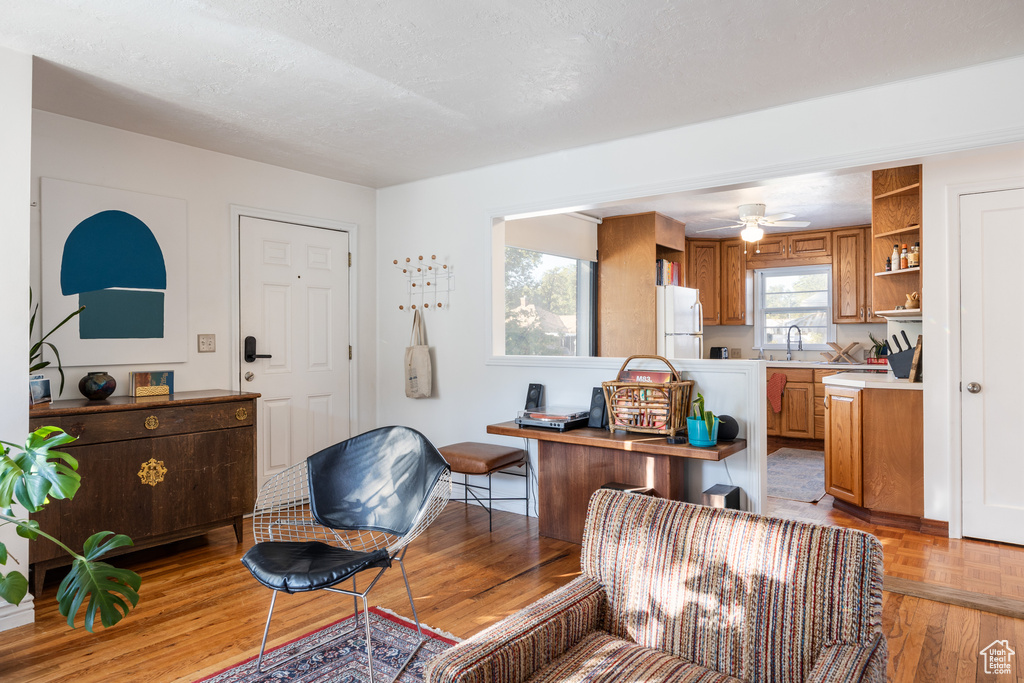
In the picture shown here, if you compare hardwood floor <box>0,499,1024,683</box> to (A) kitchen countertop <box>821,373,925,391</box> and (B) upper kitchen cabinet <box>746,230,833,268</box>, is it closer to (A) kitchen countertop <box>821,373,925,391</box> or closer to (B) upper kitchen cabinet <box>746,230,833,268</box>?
(A) kitchen countertop <box>821,373,925,391</box>

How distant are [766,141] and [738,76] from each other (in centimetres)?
54

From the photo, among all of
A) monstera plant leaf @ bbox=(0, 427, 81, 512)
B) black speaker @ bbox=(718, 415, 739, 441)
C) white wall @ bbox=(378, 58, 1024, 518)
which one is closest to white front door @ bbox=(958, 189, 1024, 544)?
white wall @ bbox=(378, 58, 1024, 518)

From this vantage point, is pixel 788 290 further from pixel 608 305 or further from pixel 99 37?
pixel 99 37

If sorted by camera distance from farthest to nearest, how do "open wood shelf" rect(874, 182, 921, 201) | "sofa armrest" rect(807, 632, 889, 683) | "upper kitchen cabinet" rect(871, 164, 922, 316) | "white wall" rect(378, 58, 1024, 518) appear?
"upper kitchen cabinet" rect(871, 164, 922, 316)
"open wood shelf" rect(874, 182, 921, 201)
"white wall" rect(378, 58, 1024, 518)
"sofa armrest" rect(807, 632, 889, 683)

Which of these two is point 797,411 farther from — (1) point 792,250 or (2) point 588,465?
(2) point 588,465

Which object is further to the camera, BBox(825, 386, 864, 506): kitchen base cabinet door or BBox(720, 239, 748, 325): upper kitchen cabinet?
BBox(720, 239, 748, 325): upper kitchen cabinet

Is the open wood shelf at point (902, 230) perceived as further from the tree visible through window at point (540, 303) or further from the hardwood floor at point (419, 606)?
the tree visible through window at point (540, 303)

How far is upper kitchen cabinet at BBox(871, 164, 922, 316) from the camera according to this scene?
4.44 meters

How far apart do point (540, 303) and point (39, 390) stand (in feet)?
12.2

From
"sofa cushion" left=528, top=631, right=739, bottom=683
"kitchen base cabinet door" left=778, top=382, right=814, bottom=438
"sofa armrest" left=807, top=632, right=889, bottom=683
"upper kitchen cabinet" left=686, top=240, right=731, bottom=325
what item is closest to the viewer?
"sofa armrest" left=807, top=632, right=889, bottom=683

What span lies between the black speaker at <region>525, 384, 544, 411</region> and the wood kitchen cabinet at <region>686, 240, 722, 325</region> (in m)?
3.87

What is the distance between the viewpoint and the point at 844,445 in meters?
4.27

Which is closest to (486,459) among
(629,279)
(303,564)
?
(303,564)

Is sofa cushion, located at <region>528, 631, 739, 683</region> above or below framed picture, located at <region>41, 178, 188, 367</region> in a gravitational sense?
below
